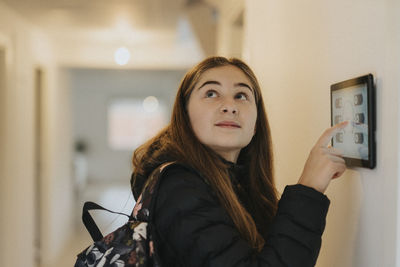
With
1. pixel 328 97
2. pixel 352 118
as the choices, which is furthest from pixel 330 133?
pixel 328 97

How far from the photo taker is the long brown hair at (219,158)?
3.05 ft

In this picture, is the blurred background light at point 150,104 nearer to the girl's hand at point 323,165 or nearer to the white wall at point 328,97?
the white wall at point 328,97

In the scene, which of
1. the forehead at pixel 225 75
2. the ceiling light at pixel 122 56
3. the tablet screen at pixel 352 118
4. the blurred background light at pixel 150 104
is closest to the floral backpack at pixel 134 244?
the forehead at pixel 225 75

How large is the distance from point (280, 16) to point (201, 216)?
978mm

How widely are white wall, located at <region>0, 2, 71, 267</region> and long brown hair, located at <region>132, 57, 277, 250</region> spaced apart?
7.88ft

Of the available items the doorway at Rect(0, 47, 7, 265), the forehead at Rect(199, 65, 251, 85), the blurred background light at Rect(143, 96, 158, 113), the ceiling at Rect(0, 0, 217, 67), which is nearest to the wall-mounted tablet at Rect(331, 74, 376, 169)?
the forehead at Rect(199, 65, 251, 85)

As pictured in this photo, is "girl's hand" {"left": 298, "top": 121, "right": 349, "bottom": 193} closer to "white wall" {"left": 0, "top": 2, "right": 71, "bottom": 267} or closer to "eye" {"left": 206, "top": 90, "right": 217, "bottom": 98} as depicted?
"eye" {"left": 206, "top": 90, "right": 217, "bottom": 98}

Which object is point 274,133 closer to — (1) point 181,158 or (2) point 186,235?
(1) point 181,158

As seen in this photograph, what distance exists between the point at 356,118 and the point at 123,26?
3.58 m

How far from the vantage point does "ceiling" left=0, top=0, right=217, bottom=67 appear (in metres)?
3.28

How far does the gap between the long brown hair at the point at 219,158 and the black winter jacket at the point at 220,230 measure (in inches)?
3.4

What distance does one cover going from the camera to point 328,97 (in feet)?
3.45

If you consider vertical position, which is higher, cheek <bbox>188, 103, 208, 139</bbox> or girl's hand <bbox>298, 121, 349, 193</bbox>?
cheek <bbox>188, 103, 208, 139</bbox>

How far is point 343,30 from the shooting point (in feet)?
3.12
